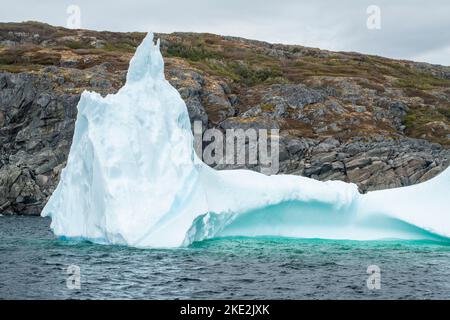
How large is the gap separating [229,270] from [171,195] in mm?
6752

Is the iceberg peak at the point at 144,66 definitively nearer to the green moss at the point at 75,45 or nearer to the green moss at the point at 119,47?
the green moss at the point at 75,45

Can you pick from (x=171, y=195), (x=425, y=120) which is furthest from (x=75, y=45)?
(x=171, y=195)

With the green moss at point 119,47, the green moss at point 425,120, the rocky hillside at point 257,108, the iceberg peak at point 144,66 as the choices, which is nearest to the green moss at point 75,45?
the rocky hillside at point 257,108

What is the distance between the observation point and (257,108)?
299 feet

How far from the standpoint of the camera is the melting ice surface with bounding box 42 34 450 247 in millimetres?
31828

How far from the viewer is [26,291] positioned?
22406 mm

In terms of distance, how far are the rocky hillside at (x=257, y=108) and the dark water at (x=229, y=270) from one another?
1492 inches

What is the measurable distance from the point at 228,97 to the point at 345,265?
68960 millimetres

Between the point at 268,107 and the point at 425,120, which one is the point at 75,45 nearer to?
the point at 268,107

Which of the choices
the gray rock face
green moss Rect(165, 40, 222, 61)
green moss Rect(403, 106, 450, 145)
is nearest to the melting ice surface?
the gray rock face

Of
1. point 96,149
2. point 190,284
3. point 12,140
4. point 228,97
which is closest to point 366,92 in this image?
point 228,97

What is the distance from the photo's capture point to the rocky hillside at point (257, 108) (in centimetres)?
7369

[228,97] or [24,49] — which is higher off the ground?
[24,49]
